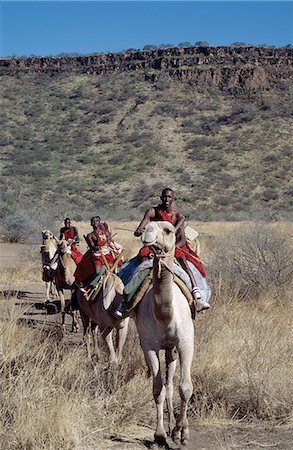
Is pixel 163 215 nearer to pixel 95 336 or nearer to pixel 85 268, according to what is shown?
pixel 95 336

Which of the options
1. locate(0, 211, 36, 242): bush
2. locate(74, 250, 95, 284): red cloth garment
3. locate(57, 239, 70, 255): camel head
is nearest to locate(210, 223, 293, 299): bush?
locate(57, 239, 70, 255): camel head

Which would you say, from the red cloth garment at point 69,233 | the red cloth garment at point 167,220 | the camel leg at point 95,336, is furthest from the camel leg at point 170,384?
the red cloth garment at point 69,233

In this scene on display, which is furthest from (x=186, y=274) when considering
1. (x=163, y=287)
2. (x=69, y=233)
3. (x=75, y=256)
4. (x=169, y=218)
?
(x=69, y=233)

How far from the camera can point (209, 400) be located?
8.02 meters

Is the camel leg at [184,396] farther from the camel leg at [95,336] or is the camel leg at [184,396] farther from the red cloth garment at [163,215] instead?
the camel leg at [95,336]

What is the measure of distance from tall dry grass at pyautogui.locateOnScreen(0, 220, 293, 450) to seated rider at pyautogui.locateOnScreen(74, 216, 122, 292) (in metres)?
0.90

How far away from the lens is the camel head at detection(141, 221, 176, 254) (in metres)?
6.45

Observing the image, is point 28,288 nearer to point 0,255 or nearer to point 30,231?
point 0,255

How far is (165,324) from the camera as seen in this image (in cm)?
695

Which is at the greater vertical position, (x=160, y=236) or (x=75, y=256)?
(x=160, y=236)

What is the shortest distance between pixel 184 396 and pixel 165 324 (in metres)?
0.67

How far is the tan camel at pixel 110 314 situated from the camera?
9.14 meters

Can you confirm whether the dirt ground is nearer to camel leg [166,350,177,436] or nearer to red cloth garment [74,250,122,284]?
camel leg [166,350,177,436]

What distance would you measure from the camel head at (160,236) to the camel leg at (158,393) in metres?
1.09
